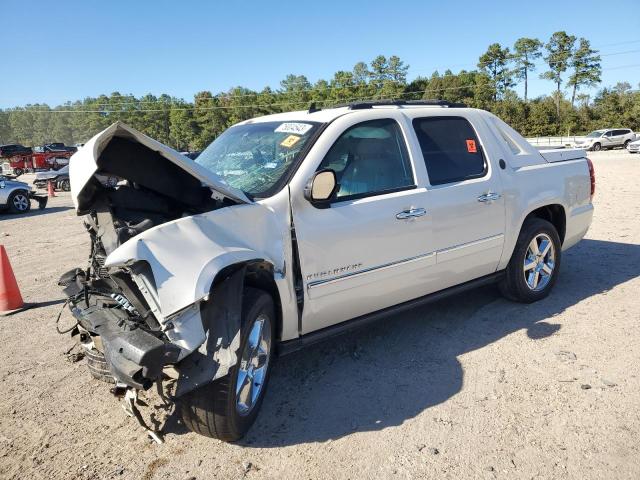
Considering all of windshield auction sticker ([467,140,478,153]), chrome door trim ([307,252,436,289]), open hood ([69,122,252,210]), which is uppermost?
open hood ([69,122,252,210])

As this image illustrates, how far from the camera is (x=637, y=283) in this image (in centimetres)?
539

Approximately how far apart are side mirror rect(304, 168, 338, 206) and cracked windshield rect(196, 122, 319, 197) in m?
0.24

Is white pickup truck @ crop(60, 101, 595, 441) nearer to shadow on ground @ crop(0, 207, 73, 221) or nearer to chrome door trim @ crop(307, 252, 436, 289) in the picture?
chrome door trim @ crop(307, 252, 436, 289)

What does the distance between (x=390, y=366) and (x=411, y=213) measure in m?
1.21

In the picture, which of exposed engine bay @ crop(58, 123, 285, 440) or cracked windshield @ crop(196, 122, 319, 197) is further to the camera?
cracked windshield @ crop(196, 122, 319, 197)

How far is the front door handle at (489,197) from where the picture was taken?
4.25m

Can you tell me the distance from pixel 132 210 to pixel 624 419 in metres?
3.28

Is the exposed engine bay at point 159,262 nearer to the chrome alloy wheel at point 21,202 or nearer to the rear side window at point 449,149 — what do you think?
the rear side window at point 449,149

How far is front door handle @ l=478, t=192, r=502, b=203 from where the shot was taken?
425 centimetres

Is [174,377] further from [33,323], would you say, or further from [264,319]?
[33,323]

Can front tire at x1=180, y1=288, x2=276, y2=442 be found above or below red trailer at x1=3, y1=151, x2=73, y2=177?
below

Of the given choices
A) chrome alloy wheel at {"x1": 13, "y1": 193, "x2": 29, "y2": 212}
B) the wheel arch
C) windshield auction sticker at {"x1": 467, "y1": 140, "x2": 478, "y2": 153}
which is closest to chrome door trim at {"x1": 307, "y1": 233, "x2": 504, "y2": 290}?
the wheel arch

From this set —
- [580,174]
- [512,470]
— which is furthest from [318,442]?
[580,174]

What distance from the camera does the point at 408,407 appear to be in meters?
3.22
